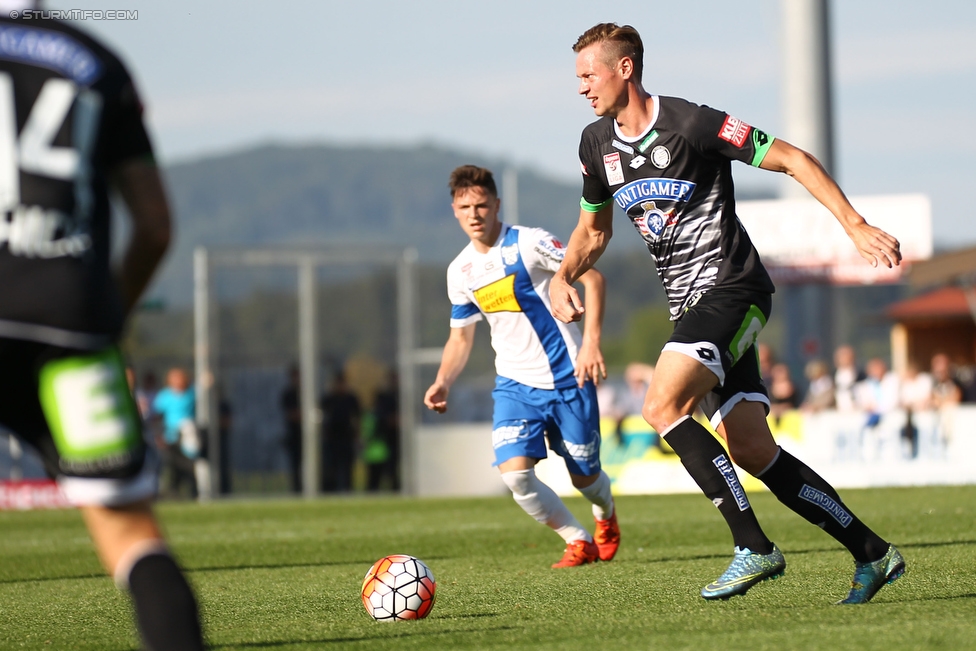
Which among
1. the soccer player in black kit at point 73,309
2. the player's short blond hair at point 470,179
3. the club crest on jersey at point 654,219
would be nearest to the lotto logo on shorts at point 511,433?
the player's short blond hair at point 470,179

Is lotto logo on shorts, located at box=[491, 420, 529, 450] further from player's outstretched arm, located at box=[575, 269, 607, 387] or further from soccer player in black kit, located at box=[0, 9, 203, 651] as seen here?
soccer player in black kit, located at box=[0, 9, 203, 651]

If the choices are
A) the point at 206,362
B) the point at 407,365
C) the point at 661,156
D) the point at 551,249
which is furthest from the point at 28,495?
the point at 661,156

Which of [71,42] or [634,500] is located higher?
[71,42]

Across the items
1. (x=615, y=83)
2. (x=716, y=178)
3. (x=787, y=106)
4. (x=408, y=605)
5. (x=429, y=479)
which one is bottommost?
(x=429, y=479)

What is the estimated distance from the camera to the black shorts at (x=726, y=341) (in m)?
5.31

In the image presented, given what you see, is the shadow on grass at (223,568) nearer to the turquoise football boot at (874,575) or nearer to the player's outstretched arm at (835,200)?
the turquoise football boot at (874,575)

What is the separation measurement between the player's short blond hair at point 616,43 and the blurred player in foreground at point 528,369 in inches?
90.9

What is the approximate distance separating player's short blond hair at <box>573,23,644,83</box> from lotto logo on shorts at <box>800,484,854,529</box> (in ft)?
6.29

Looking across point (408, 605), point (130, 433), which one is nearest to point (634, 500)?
point (408, 605)

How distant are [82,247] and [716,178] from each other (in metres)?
3.27

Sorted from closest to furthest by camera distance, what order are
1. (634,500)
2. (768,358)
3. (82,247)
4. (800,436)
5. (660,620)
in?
(82,247) → (660,620) → (634,500) → (800,436) → (768,358)

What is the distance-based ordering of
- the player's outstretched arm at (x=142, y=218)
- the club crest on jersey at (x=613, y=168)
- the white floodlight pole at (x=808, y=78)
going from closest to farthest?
the player's outstretched arm at (x=142, y=218) < the club crest on jersey at (x=613, y=168) < the white floodlight pole at (x=808, y=78)

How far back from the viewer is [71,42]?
3.02 m

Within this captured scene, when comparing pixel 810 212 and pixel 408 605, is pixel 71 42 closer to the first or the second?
pixel 408 605
